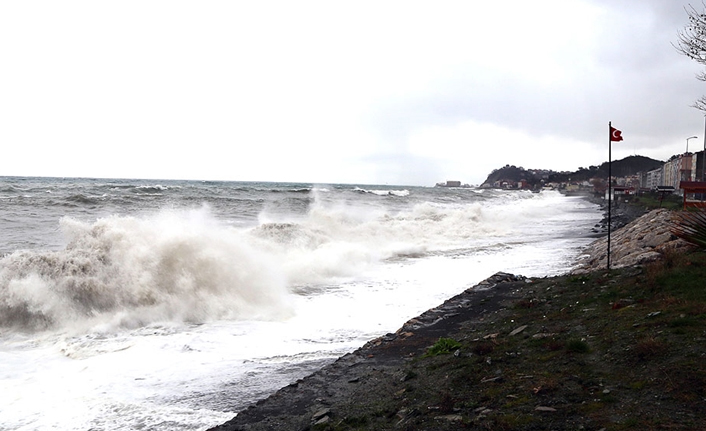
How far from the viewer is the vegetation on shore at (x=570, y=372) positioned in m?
4.56

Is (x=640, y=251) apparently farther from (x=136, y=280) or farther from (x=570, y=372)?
(x=136, y=280)

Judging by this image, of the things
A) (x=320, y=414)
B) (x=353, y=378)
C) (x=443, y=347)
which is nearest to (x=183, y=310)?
(x=353, y=378)

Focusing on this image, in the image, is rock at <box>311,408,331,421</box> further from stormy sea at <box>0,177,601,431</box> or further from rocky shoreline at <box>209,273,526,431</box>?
stormy sea at <box>0,177,601,431</box>

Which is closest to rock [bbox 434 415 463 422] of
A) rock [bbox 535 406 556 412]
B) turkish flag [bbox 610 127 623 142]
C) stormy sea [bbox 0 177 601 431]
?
rock [bbox 535 406 556 412]

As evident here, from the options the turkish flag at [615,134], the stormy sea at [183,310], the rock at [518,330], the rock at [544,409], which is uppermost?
the turkish flag at [615,134]

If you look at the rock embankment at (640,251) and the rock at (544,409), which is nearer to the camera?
the rock at (544,409)

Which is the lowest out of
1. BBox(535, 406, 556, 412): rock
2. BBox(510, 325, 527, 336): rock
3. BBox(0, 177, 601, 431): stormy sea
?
BBox(0, 177, 601, 431): stormy sea

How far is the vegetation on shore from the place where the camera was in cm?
456

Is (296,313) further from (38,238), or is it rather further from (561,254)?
(38,238)

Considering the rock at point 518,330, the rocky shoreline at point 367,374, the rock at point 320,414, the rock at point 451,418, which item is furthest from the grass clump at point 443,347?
the rock at point 451,418

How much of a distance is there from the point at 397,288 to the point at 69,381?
8490 mm

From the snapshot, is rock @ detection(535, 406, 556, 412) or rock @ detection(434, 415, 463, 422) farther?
rock @ detection(434, 415, 463, 422)

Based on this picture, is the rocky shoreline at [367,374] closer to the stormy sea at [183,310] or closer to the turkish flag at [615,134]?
the stormy sea at [183,310]

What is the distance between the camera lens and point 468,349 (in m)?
7.09
